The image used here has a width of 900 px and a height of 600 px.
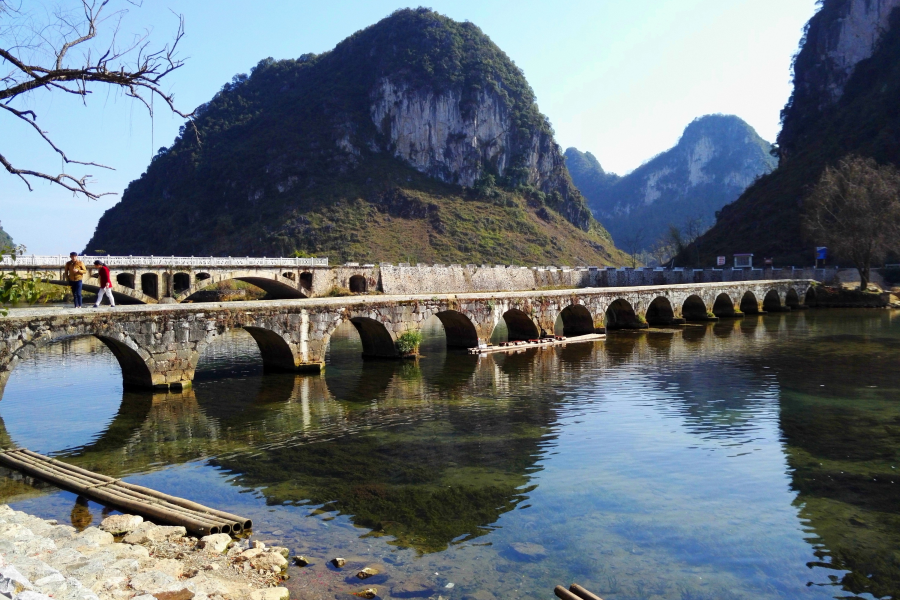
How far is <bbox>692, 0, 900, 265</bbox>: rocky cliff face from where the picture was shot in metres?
80.9

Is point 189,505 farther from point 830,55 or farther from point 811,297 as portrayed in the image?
point 830,55

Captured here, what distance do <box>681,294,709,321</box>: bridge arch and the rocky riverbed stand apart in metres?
39.3

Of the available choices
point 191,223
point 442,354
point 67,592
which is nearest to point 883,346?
point 442,354

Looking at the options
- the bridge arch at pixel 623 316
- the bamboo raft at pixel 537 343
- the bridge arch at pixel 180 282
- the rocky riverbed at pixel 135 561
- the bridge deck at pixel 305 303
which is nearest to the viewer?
the rocky riverbed at pixel 135 561

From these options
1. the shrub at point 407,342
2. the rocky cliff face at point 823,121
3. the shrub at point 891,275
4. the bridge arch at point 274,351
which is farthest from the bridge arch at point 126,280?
the shrub at point 891,275

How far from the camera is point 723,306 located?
47.4 m

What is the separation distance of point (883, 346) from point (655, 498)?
77.5ft

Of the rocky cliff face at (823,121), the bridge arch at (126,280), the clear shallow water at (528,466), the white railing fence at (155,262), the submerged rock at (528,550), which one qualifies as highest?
the rocky cliff face at (823,121)

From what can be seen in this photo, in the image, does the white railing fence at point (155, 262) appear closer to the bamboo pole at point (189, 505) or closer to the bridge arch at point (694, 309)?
the bridge arch at point (694, 309)

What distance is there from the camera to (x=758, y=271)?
67688 millimetres

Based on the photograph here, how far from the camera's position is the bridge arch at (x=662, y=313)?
135 feet

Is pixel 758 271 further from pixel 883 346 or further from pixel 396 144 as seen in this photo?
pixel 396 144

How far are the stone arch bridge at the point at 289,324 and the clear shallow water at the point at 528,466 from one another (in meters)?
1.17

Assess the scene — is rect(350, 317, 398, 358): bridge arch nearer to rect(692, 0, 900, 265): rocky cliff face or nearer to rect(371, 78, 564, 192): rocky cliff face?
rect(692, 0, 900, 265): rocky cliff face
